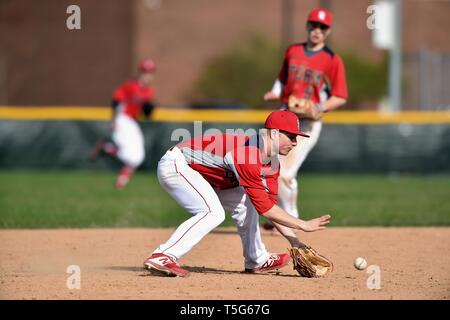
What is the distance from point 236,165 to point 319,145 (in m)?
11.8

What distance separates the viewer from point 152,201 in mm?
13461

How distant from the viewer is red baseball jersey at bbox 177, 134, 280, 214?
6.37m

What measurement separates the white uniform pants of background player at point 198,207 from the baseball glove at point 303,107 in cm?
224

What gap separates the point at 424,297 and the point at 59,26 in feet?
89.5

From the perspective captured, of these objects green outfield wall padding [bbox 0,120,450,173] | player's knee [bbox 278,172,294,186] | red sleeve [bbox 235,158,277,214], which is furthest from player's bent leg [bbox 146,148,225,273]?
green outfield wall padding [bbox 0,120,450,173]

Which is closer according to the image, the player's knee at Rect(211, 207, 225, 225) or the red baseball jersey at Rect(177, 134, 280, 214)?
the red baseball jersey at Rect(177, 134, 280, 214)

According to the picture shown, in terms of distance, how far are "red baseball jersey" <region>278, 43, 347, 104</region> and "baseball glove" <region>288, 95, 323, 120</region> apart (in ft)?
0.69

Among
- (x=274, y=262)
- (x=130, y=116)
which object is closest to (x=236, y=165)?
(x=274, y=262)

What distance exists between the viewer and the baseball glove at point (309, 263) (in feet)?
22.4

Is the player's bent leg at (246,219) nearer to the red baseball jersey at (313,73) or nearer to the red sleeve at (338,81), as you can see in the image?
the red baseball jersey at (313,73)

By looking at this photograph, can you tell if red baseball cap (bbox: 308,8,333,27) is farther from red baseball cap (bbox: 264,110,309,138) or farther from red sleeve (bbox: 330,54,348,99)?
red baseball cap (bbox: 264,110,309,138)

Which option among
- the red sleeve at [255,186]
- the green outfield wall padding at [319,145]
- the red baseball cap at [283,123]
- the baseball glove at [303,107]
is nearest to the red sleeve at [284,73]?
the baseball glove at [303,107]
